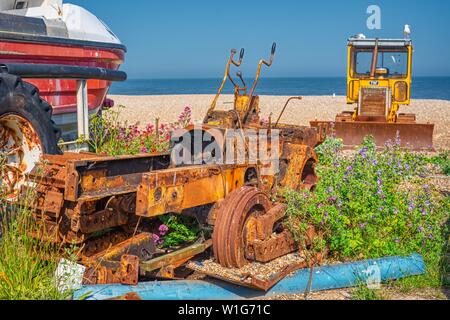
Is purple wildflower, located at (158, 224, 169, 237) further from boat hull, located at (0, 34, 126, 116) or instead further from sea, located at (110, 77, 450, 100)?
sea, located at (110, 77, 450, 100)

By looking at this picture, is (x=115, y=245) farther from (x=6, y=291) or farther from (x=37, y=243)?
(x=6, y=291)

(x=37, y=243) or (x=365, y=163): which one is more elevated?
(x=365, y=163)

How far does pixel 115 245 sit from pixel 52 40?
9.13 feet

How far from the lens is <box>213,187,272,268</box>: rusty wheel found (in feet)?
15.1

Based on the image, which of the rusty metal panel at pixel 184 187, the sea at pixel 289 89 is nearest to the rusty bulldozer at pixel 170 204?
the rusty metal panel at pixel 184 187

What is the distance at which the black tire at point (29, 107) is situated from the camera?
17.0 ft

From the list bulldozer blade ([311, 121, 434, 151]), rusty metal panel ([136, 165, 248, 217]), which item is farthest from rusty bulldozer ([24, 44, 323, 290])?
bulldozer blade ([311, 121, 434, 151])

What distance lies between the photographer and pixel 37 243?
4.57 meters

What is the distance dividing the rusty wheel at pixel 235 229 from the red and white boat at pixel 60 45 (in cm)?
293

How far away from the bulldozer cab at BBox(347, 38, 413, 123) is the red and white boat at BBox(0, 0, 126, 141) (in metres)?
7.13

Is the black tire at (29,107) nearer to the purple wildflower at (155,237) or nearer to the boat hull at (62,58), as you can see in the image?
the boat hull at (62,58)

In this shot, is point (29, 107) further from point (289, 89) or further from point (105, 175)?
point (289, 89)

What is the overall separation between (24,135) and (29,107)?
285 mm
